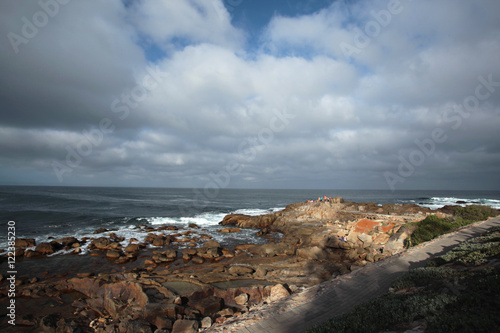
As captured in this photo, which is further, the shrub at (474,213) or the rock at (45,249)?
the shrub at (474,213)

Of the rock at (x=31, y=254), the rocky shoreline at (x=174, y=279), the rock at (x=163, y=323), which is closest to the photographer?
the rock at (x=163, y=323)

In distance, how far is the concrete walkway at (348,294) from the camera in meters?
7.23

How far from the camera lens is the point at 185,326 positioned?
8562mm

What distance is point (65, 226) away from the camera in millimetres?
32125

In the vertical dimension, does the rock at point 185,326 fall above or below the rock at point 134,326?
above

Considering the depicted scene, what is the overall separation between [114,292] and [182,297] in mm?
3733

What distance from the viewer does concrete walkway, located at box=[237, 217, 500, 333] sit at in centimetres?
723

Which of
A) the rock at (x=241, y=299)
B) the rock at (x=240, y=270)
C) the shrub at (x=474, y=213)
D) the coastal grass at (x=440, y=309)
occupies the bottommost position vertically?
the rock at (x=240, y=270)

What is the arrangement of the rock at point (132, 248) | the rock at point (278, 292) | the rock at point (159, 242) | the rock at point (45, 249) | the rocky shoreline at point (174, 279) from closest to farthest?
1. the rocky shoreline at point (174, 279)
2. the rock at point (278, 292)
3. the rock at point (45, 249)
4. the rock at point (132, 248)
5. the rock at point (159, 242)

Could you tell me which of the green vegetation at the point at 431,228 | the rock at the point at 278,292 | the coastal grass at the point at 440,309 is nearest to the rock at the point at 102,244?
the rock at the point at 278,292

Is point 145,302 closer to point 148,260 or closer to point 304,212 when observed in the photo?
point 148,260

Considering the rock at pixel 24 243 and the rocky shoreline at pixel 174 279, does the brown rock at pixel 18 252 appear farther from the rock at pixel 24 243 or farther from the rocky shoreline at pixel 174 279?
the rock at pixel 24 243

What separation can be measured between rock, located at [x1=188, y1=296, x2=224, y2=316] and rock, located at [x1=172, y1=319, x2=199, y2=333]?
1500mm

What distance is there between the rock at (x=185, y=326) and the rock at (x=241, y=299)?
2939mm
